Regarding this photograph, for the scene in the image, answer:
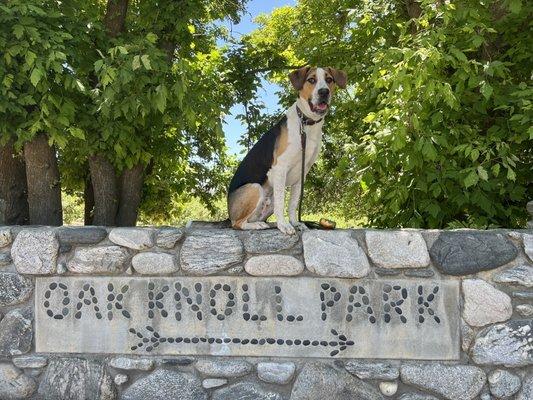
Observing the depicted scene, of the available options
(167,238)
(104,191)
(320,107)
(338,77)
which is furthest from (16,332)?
(338,77)

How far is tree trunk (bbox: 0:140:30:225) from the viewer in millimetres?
5840

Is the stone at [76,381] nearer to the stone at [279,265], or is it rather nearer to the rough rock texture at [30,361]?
the rough rock texture at [30,361]

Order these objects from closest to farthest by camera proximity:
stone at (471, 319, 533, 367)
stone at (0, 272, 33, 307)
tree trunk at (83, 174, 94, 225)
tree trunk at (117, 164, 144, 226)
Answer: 1. stone at (471, 319, 533, 367)
2. stone at (0, 272, 33, 307)
3. tree trunk at (117, 164, 144, 226)
4. tree trunk at (83, 174, 94, 225)

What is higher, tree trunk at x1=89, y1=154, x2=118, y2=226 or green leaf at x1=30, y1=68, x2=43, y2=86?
green leaf at x1=30, y1=68, x2=43, y2=86

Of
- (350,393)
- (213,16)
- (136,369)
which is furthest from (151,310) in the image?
(213,16)

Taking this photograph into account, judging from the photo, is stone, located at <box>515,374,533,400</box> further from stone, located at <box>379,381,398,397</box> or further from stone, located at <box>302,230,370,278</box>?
stone, located at <box>302,230,370,278</box>

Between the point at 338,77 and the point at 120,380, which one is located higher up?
the point at 338,77

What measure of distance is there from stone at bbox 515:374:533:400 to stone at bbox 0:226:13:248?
370 centimetres

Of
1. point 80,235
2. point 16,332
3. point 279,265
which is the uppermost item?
point 80,235

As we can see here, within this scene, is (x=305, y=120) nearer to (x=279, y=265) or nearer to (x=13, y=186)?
(x=279, y=265)

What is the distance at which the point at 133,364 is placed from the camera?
3.90m

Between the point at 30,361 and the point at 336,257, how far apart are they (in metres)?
2.28

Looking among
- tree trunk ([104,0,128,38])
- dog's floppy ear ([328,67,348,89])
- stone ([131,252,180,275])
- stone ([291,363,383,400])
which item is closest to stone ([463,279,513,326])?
stone ([291,363,383,400])

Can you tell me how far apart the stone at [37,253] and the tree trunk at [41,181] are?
62.9 inches
